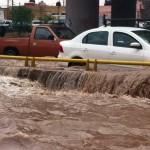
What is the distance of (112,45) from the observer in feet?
53.0

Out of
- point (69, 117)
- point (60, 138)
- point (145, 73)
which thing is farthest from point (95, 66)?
point (60, 138)

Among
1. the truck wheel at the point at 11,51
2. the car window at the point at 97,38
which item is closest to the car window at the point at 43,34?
the truck wheel at the point at 11,51

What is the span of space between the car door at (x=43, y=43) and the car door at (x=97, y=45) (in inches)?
225

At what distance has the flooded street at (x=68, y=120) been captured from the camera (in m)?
9.57

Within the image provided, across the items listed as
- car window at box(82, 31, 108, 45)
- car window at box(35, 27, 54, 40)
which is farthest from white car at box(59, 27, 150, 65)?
car window at box(35, 27, 54, 40)

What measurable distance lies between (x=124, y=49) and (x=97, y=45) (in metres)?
1.01

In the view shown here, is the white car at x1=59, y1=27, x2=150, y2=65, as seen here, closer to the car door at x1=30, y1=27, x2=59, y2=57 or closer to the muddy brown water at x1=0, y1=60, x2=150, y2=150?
the muddy brown water at x1=0, y1=60, x2=150, y2=150

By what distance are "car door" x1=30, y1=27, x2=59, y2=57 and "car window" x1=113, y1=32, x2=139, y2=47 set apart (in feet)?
21.3

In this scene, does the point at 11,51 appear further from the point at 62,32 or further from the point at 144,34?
the point at 144,34

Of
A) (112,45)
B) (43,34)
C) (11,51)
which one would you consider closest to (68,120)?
(112,45)

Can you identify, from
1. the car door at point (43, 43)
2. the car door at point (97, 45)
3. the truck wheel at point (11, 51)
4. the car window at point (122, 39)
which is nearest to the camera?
the car window at point (122, 39)

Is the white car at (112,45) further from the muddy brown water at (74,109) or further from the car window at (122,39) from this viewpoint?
the muddy brown water at (74,109)

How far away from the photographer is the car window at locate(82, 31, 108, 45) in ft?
53.9

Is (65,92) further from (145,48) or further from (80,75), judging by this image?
(145,48)
